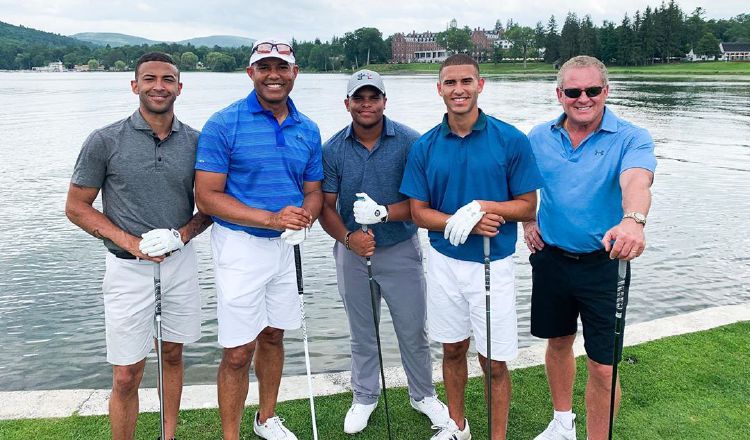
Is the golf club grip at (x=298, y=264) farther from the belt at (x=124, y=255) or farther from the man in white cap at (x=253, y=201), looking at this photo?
the belt at (x=124, y=255)

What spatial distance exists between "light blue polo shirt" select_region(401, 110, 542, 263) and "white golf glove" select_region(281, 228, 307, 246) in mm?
832

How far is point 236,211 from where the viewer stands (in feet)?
13.9

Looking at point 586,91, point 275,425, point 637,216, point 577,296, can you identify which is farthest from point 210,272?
point 637,216

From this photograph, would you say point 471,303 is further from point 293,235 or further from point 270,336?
point 270,336

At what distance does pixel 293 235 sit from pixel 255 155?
0.64 m

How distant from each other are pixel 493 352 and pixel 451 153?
147cm

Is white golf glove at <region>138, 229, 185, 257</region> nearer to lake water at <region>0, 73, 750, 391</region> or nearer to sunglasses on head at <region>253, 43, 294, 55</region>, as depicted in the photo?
sunglasses on head at <region>253, 43, 294, 55</region>

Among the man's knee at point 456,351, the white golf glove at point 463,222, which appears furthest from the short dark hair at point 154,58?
the man's knee at point 456,351

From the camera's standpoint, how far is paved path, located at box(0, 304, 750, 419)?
509cm

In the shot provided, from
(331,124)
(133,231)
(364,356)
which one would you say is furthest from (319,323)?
(331,124)

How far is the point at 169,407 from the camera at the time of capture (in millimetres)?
4672

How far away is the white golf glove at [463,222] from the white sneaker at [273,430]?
2018 mm

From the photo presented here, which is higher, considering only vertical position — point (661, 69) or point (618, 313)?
point (661, 69)

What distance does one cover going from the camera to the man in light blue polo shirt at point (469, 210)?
13.9 ft
